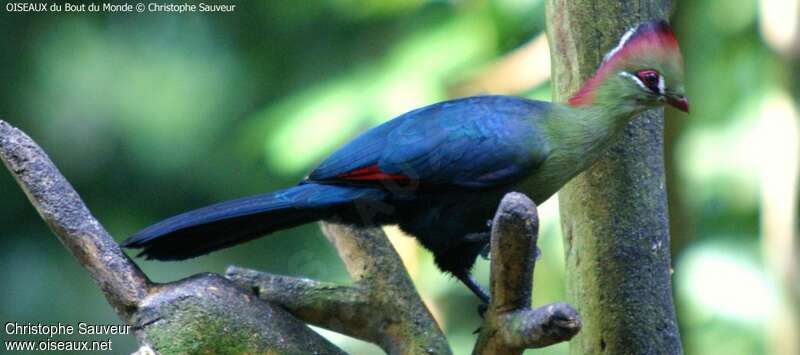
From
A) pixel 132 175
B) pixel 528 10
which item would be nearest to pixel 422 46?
pixel 528 10

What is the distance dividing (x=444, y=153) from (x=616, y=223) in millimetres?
534

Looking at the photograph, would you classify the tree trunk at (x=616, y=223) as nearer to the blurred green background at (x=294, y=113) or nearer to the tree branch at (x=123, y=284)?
the tree branch at (x=123, y=284)

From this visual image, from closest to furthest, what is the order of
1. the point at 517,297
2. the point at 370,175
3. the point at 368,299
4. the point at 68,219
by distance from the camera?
1. the point at 517,297
2. the point at 68,219
3. the point at 370,175
4. the point at 368,299

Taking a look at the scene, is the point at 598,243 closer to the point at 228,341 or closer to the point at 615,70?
the point at 615,70

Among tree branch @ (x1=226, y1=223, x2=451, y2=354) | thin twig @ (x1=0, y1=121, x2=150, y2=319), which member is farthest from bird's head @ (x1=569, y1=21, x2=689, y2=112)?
thin twig @ (x1=0, y1=121, x2=150, y2=319)

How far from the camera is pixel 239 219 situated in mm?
2488

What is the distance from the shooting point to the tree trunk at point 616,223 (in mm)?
2695

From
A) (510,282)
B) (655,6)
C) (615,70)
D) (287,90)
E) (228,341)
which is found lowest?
(228,341)

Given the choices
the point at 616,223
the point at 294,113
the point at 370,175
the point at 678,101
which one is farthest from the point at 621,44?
the point at 294,113

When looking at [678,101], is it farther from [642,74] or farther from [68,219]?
[68,219]

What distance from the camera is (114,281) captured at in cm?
231

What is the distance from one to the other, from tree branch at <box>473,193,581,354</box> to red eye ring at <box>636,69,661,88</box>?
817 mm

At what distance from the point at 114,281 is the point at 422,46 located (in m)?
3.12

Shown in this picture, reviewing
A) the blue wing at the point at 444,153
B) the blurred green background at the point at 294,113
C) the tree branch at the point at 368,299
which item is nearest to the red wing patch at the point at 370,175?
the blue wing at the point at 444,153
